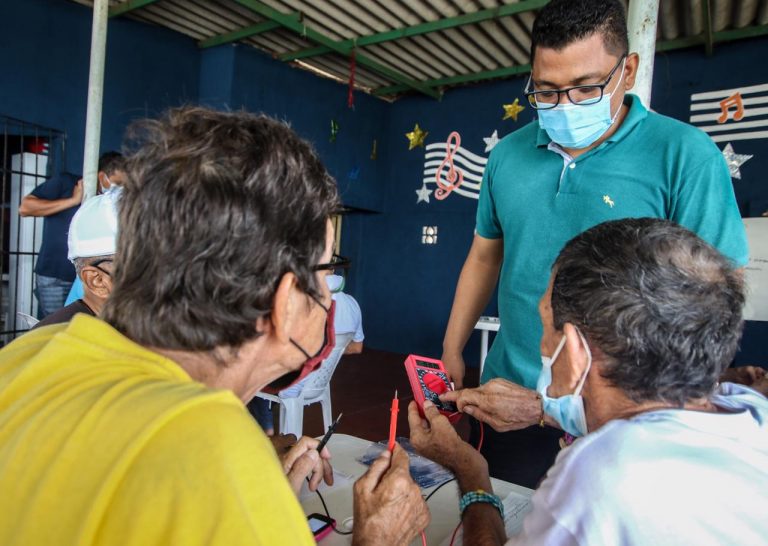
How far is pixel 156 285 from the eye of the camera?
72 cm

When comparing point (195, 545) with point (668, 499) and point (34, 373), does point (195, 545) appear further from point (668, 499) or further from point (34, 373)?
point (668, 499)

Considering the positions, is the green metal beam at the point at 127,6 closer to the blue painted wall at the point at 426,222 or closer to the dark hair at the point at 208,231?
the blue painted wall at the point at 426,222

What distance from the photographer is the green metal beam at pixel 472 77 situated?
625 cm

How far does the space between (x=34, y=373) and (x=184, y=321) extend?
185mm

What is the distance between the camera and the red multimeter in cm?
151

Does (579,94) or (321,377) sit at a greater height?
(579,94)

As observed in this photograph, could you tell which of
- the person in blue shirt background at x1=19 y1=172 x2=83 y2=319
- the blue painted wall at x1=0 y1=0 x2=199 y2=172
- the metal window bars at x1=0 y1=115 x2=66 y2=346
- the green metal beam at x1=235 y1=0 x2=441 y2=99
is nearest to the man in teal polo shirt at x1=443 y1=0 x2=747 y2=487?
the blue painted wall at x1=0 y1=0 x2=199 y2=172

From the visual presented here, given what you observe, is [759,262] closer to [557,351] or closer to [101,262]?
[557,351]

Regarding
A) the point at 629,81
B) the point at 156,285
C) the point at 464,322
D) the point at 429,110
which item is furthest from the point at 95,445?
the point at 429,110

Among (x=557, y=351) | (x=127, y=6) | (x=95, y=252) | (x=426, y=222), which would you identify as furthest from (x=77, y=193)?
(x=426, y=222)

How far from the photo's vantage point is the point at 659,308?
844 mm

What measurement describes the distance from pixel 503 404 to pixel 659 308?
0.63 metres

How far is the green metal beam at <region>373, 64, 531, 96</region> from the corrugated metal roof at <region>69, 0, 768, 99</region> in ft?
0.04

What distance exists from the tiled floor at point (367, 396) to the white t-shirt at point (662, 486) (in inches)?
123
